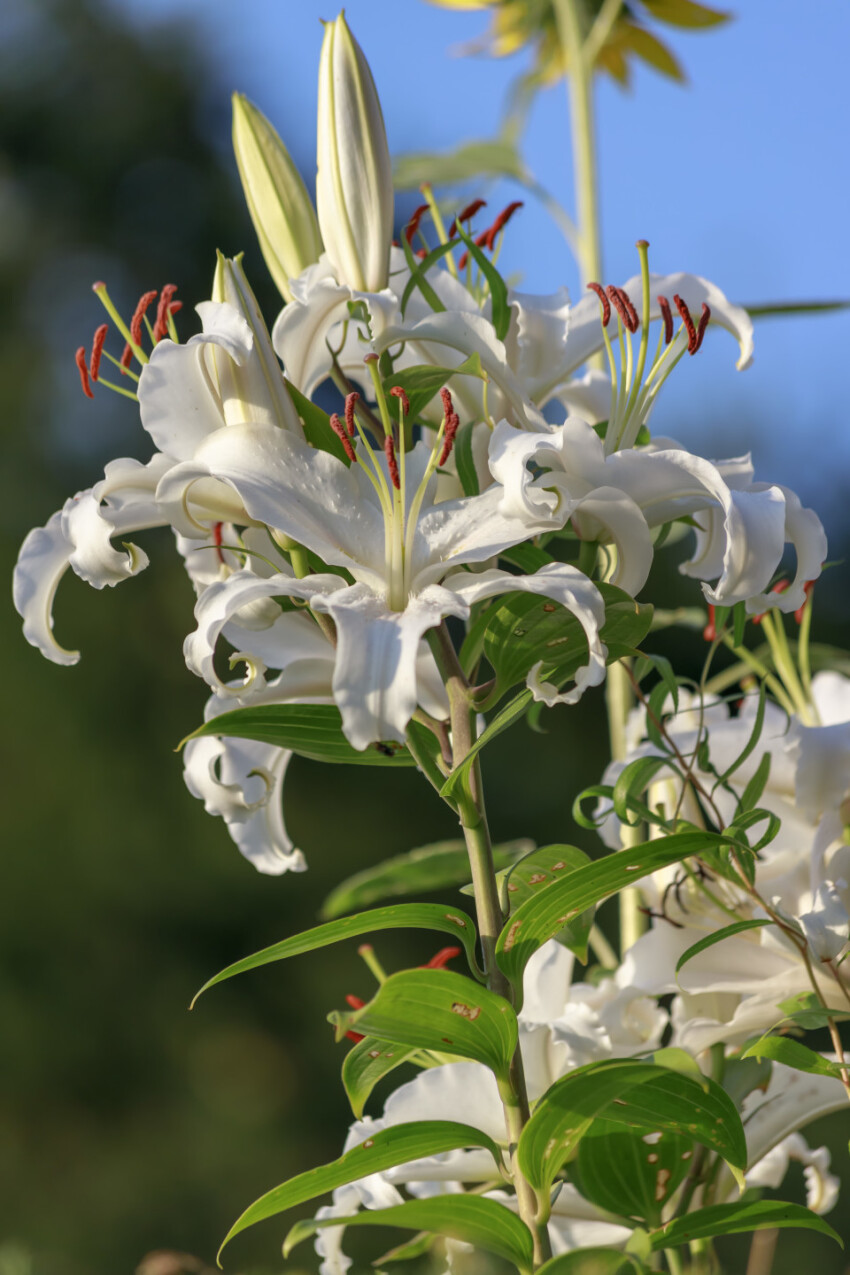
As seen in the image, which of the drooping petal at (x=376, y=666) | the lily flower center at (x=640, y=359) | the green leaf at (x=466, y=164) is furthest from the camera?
the green leaf at (x=466, y=164)

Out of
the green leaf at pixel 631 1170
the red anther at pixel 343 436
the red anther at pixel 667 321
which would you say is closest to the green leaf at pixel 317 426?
the red anther at pixel 343 436

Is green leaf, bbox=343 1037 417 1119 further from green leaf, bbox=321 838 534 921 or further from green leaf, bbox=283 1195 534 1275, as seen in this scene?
green leaf, bbox=321 838 534 921

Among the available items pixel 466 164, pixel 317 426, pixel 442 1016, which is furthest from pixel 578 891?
pixel 466 164

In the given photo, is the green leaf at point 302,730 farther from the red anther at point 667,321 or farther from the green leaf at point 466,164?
the green leaf at point 466,164

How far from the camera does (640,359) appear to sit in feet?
1.27

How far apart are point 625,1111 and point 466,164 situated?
0.62m

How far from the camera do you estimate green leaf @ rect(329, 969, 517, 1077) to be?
306mm

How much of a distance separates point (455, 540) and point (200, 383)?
8 centimetres

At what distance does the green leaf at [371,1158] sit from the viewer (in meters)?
0.33

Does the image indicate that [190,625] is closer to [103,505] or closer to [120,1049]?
[120,1049]

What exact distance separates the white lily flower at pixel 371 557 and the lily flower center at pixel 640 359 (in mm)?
71

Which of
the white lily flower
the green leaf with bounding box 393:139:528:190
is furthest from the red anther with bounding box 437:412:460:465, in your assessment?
the green leaf with bounding box 393:139:528:190

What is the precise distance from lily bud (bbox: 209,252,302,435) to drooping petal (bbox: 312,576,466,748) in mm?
63

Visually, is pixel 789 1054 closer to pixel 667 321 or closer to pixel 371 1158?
pixel 371 1158
